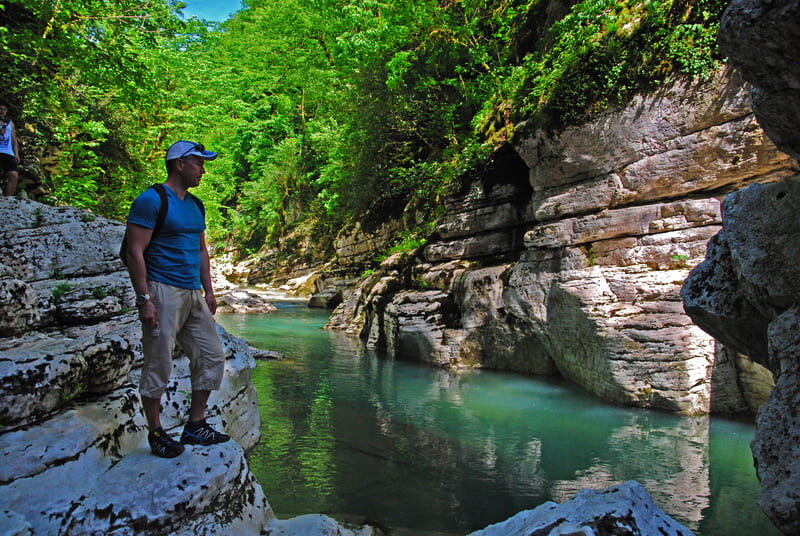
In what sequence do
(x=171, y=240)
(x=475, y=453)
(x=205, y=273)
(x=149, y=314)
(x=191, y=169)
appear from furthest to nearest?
(x=475, y=453), (x=205, y=273), (x=191, y=169), (x=171, y=240), (x=149, y=314)

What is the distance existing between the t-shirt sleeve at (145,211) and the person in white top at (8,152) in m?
4.72

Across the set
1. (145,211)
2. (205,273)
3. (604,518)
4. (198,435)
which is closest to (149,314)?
(145,211)

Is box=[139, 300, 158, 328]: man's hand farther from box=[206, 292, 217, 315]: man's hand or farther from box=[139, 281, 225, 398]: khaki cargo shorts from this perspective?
box=[206, 292, 217, 315]: man's hand

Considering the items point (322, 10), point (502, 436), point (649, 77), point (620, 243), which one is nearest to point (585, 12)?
point (649, 77)

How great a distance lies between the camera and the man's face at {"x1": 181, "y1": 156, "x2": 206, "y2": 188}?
3.17 meters

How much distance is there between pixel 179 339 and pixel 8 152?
503cm

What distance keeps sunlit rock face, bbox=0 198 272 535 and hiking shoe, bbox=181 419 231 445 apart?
99 mm

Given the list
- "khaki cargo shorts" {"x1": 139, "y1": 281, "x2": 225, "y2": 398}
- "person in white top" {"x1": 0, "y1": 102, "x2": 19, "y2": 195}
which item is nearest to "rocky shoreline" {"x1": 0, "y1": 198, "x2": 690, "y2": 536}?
"khaki cargo shorts" {"x1": 139, "y1": 281, "x2": 225, "y2": 398}

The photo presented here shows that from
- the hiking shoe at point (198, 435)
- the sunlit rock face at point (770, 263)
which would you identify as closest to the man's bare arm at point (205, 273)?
the hiking shoe at point (198, 435)

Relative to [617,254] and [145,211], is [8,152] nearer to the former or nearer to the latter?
[145,211]

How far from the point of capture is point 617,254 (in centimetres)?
795

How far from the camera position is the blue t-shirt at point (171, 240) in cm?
292

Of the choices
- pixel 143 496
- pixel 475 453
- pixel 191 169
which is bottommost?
pixel 475 453

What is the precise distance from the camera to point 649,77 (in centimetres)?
767
